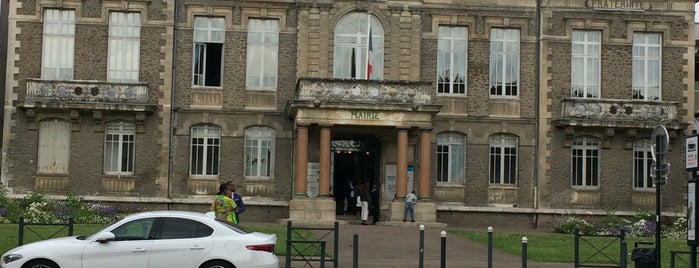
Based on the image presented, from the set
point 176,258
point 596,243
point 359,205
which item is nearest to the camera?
point 176,258

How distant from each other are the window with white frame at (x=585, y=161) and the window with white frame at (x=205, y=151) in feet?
44.7

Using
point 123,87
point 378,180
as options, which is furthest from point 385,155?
point 123,87

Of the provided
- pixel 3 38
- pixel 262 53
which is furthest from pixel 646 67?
pixel 3 38

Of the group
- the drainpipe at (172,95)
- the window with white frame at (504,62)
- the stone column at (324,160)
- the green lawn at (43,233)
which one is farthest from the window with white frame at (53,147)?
the window with white frame at (504,62)

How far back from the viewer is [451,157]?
121 feet

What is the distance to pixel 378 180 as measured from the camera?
36594 mm

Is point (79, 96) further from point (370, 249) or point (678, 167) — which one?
point (678, 167)

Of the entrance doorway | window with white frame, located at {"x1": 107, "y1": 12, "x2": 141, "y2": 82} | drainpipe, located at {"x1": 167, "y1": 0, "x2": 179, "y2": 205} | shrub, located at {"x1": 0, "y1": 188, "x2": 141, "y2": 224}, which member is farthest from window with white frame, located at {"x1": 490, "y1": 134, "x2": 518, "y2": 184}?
window with white frame, located at {"x1": 107, "y1": 12, "x2": 141, "y2": 82}

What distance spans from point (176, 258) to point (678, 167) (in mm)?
25902

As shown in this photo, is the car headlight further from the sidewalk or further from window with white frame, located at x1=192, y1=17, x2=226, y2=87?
window with white frame, located at x1=192, y1=17, x2=226, y2=87

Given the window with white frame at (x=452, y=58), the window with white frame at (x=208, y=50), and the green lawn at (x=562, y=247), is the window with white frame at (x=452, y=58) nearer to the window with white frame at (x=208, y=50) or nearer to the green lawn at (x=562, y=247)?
the green lawn at (x=562, y=247)

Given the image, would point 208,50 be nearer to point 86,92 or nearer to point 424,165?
point 86,92

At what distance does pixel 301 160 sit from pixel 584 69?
1179 centimetres

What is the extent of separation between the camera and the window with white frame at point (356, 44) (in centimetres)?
3638
